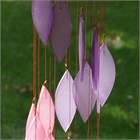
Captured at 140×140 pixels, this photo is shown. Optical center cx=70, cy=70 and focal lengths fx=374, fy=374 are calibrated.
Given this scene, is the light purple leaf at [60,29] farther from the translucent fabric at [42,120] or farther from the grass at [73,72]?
the grass at [73,72]

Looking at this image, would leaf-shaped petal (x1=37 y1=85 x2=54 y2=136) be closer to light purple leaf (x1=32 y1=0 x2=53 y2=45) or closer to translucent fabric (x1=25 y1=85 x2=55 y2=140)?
translucent fabric (x1=25 y1=85 x2=55 y2=140)

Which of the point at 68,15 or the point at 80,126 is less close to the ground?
the point at 68,15

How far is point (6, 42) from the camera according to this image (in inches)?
100

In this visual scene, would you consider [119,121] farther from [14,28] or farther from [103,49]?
[103,49]

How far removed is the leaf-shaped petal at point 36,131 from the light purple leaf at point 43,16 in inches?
5.5

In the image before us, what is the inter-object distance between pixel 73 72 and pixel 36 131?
142 centimetres

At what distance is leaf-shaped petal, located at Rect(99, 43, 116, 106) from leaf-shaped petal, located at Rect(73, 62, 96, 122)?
0.05ft

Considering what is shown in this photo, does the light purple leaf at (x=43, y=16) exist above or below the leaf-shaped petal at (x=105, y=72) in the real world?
above

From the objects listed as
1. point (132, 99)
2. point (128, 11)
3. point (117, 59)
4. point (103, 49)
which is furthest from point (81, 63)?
→ point (128, 11)

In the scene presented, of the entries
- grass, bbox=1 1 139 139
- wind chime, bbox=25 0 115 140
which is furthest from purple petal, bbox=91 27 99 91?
grass, bbox=1 1 139 139

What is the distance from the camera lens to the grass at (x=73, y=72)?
2.01 meters

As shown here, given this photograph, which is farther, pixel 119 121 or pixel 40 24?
pixel 119 121

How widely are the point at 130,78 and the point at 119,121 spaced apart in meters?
0.39

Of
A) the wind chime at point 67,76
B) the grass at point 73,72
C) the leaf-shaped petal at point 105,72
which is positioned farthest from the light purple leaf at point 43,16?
the grass at point 73,72
